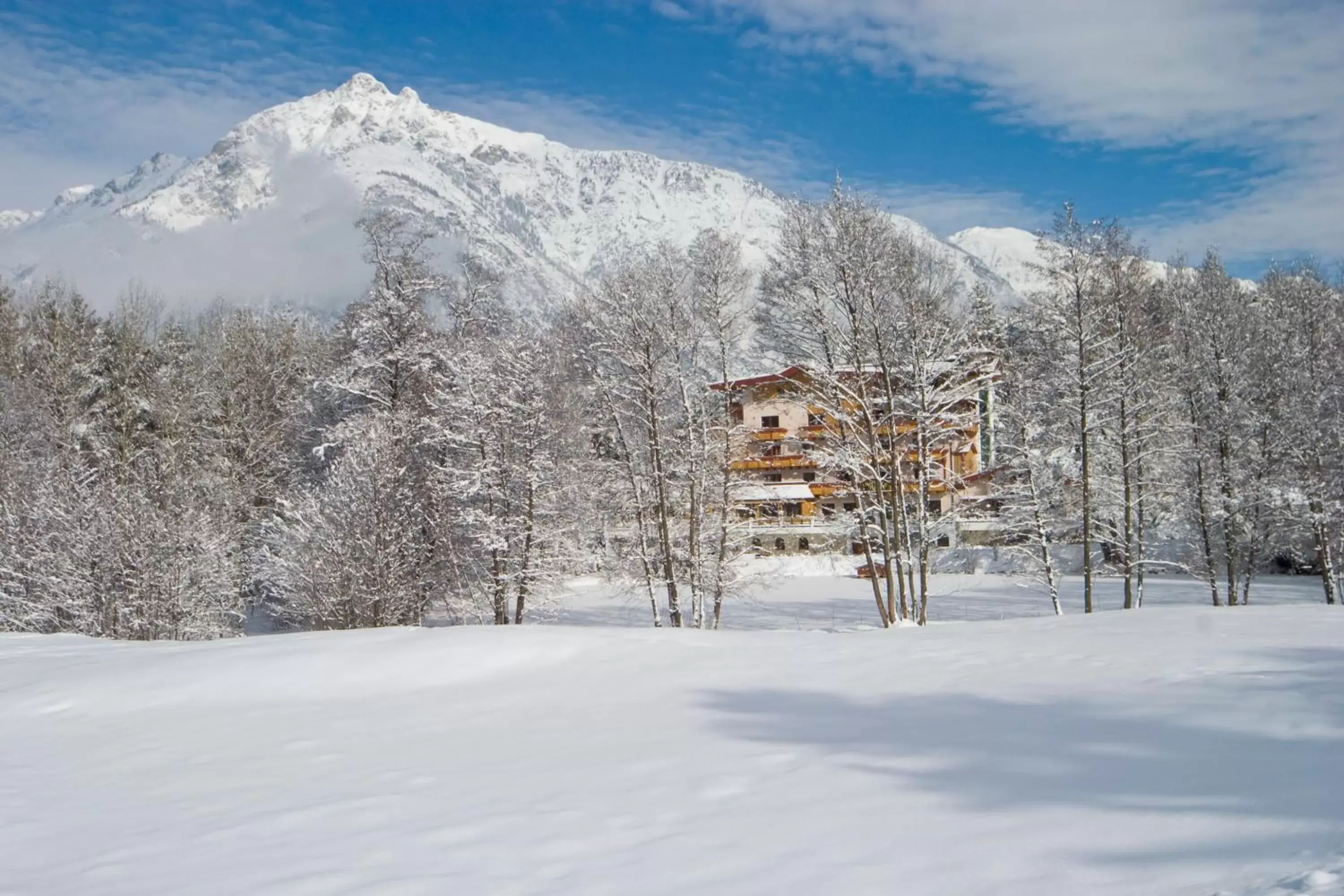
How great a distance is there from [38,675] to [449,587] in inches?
544

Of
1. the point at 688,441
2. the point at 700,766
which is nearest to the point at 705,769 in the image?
the point at 700,766

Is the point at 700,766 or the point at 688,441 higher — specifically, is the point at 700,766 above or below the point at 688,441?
below

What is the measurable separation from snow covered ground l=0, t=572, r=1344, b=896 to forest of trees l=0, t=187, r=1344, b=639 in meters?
9.60

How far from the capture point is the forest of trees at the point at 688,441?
19188mm

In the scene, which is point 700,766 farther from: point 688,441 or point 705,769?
point 688,441

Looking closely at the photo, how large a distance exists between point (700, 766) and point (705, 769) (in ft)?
0.29

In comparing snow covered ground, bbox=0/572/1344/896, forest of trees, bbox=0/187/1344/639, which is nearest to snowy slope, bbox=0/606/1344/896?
snow covered ground, bbox=0/572/1344/896

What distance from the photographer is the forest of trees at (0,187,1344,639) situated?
19188 mm

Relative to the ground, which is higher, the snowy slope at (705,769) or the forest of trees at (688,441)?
the forest of trees at (688,441)

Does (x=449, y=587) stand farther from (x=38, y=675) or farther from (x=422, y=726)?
(x=422, y=726)

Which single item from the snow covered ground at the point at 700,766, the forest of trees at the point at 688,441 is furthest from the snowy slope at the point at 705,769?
the forest of trees at the point at 688,441

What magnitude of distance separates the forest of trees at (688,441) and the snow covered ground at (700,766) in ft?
31.5

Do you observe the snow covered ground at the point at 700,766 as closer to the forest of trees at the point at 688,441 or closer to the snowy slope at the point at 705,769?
the snowy slope at the point at 705,769

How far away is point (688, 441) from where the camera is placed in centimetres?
2147
